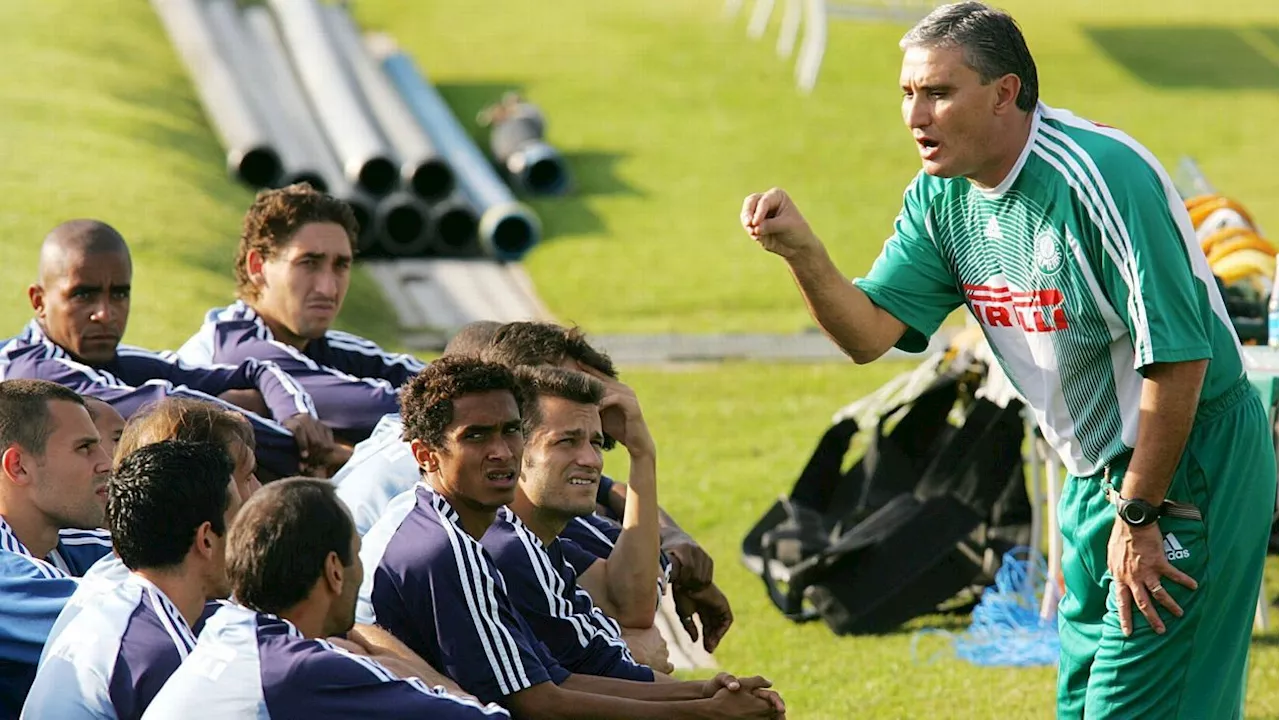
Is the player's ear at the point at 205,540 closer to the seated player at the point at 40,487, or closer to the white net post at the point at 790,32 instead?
the seated player at the point at 40,487

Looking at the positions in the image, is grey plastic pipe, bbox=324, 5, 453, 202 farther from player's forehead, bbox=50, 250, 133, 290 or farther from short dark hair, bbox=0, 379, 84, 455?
short dark hair, bbox=0, 379, 84, 455

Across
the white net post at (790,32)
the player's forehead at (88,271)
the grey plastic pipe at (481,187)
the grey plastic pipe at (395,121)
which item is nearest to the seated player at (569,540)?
the player's forehead at (88,271)

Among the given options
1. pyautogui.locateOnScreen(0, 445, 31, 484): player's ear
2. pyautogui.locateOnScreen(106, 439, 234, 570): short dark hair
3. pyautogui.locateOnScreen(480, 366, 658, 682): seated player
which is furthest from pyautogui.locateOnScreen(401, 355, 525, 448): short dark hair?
pyautogui.locateOnScreen(0, 445, 31, 484): player's ear

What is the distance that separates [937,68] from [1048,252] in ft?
1.60

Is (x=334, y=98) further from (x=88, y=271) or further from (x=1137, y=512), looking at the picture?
(x=1137, y=512)

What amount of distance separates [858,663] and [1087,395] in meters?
3.20

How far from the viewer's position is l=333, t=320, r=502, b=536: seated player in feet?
16.1

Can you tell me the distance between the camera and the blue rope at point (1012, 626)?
276 inches

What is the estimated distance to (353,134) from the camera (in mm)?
17234

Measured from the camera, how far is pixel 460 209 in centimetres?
1678

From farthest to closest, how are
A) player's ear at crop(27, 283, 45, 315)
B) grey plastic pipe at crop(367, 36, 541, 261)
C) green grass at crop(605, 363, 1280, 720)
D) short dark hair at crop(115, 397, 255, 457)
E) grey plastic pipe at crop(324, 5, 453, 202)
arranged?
grey plastic pipe at crop(324, 5, 453, 202) → grey plastic pipe at crop(367, 36, 541, 261) → green grass at crop(605, 363, 1280, 720) → player's ear at crop(27, 283, 45, 315) → short dark hair at crop(115, 397, 255, 457)

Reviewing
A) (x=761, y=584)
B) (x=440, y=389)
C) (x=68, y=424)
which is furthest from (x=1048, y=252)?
(x=761, y=584)

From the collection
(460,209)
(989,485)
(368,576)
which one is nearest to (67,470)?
(368,576)

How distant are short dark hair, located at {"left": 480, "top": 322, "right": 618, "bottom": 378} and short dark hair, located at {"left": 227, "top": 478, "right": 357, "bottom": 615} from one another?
1365 mm
